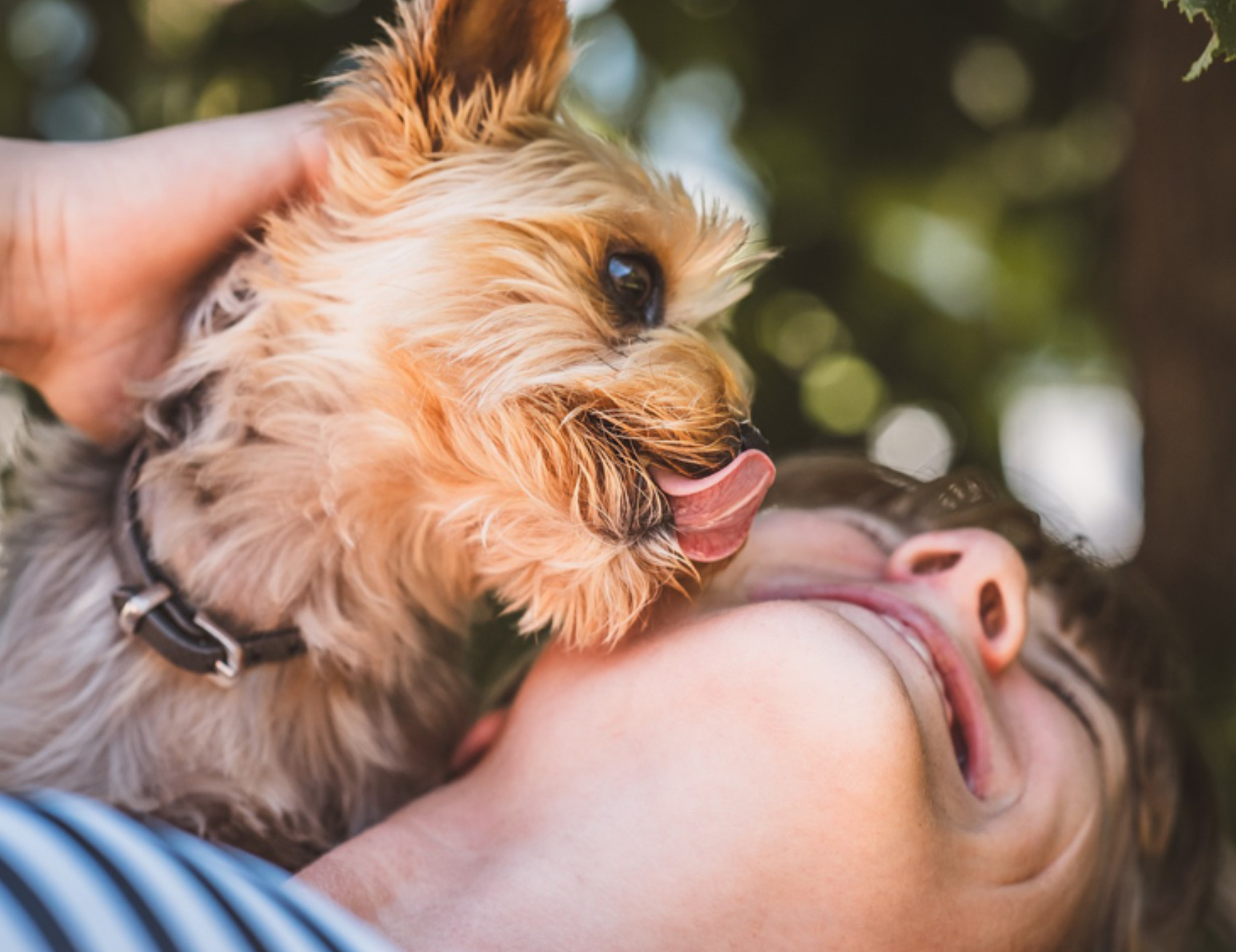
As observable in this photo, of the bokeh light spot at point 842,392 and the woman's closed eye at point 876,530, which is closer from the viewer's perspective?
the woman's closed eye at point 876,530

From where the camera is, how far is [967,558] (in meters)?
1.75

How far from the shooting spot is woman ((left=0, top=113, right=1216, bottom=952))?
4.58 feet

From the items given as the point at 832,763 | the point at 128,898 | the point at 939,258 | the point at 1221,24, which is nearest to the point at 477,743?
the point at 832,763

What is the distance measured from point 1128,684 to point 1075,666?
0.42ft

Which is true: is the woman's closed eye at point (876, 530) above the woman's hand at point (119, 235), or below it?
below

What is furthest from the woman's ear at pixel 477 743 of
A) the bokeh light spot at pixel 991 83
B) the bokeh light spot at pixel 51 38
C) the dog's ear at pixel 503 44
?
the bokeh light spot at pixel 991 83

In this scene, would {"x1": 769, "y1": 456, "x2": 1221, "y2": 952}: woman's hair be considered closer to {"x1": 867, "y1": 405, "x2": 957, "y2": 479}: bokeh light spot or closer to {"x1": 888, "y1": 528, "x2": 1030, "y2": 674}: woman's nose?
{"x1": 888, "y1": 528, "x2": 1030, "y2": 674}: woman's nose

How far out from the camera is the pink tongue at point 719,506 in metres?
1.56

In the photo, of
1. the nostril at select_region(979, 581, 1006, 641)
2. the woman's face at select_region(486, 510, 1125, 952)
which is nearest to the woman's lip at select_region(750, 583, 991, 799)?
the woman's face at select_region(486, 510, 1125, 952)

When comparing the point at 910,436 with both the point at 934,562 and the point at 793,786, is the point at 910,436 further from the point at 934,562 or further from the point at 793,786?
the point at 793,786

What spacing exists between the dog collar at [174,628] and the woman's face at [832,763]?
422mm

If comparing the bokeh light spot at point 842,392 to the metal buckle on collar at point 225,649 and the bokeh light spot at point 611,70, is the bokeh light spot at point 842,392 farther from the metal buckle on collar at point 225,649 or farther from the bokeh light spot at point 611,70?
the metal buckle on collar at point 225,649

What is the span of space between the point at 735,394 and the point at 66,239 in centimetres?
107

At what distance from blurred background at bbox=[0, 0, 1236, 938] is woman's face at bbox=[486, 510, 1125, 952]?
788 millimetres
